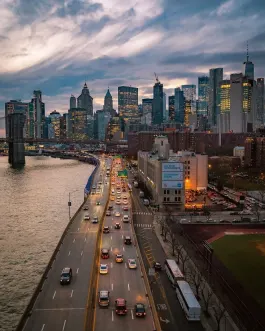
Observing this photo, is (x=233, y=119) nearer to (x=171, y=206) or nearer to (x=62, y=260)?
(x=171, y=206)

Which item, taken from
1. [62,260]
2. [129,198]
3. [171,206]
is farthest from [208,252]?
[129,198]

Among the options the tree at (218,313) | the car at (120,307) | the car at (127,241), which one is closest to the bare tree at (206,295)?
the tree at (218,313)

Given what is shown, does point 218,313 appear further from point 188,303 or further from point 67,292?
point 67,292

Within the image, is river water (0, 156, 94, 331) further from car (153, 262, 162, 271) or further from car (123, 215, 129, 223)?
car (153, 262, 162, 271)

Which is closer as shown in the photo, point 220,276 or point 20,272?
point 220,276

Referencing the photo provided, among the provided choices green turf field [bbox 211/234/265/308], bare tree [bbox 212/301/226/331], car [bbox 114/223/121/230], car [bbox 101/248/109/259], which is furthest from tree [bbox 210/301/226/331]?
car [bbox 114/223/121/230]

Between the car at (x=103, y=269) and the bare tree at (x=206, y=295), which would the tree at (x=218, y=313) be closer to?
the bare tree at (x=206, y=295)
